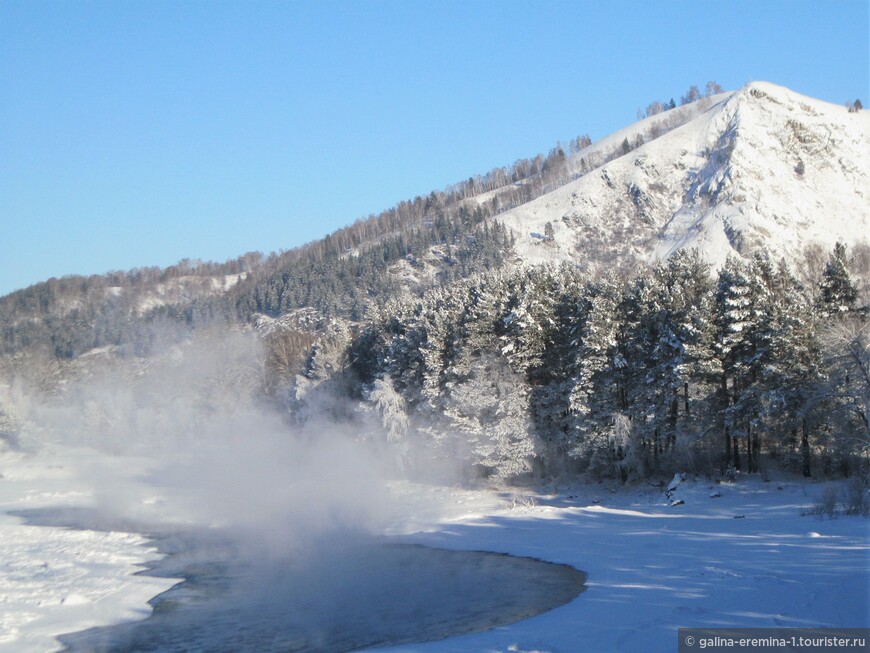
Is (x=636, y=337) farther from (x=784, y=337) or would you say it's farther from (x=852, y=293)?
(x=852, y=293)

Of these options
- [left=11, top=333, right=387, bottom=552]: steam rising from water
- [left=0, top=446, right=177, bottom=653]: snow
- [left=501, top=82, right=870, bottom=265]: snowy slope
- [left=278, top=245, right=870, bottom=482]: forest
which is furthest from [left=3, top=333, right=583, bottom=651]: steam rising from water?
[left=501, top=82, right=870, bottom=265]: snowy slope

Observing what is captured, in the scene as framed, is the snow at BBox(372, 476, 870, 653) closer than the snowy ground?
Yes

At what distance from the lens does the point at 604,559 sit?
24.1 m

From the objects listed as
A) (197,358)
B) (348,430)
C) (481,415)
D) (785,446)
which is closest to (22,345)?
(197,358)

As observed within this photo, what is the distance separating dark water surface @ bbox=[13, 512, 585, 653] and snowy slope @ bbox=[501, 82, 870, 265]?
397 ft

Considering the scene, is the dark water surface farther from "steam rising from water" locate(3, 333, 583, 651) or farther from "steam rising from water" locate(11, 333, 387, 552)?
"steam rising from water" locate(11, 333, 387, 552)

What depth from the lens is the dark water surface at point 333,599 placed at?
60.1ft

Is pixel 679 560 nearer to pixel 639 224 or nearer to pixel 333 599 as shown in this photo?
pixel 333 599

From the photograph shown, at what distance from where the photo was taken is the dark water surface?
1831 cm

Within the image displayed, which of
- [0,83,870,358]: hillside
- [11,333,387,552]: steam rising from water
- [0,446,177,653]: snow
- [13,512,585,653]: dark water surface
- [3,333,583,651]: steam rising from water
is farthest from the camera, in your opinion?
[0,83,870,358]: hillside

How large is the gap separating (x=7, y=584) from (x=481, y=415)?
27.6m

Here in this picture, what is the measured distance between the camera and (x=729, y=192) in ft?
517

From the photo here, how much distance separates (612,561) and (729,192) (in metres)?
152

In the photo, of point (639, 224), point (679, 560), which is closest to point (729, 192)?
point (639, 224)
